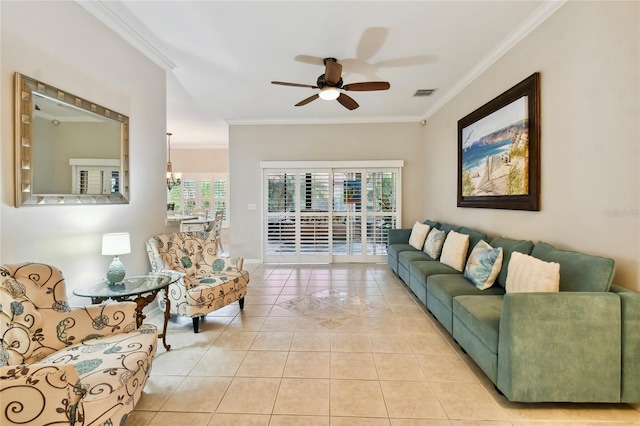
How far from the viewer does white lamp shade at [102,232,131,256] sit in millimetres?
2295

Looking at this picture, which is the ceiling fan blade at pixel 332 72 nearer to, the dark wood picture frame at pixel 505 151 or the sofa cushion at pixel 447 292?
the dark wood picture frame at pixel 505 151

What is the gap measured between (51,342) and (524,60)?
4349 mm

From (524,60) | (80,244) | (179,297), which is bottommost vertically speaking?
(179,297)

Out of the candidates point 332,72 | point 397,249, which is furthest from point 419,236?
point 332,72

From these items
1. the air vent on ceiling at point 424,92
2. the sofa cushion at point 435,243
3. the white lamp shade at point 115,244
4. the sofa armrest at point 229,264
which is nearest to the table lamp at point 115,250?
the white lamp shade at point 115,244

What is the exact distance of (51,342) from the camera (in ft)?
5.30

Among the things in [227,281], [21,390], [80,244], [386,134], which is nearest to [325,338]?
[227,281]

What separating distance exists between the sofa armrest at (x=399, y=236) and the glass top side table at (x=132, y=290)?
374cm

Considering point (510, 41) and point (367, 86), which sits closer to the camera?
point (510, 41)

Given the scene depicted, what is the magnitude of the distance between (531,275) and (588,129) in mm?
1168

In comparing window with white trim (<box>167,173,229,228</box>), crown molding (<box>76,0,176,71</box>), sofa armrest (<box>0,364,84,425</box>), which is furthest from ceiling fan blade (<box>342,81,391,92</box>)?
window with white trim (<box>167,173,229,228</box>)

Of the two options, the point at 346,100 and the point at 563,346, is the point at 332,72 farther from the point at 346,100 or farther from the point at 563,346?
the point at 563,346

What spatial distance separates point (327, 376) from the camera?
209 centimetres

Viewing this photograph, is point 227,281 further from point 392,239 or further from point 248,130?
point 248,130
